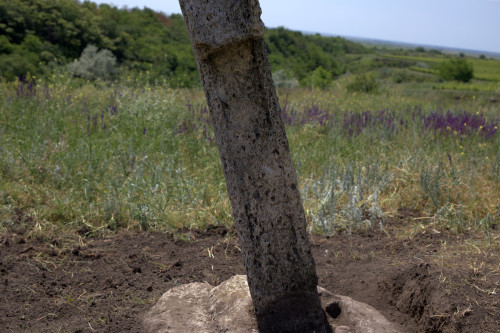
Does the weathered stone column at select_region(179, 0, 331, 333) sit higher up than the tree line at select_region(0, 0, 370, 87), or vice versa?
the tree line at select_region(0, 0, 370, 87)

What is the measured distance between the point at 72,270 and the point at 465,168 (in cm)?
378

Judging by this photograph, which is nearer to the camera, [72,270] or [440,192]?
[72,270]

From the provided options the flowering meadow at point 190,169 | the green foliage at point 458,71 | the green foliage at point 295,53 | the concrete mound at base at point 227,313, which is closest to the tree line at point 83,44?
the green foliage at point 295,53

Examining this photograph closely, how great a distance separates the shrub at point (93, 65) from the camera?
35.0 ft

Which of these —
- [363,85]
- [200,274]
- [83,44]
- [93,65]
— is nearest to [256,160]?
[200,274]

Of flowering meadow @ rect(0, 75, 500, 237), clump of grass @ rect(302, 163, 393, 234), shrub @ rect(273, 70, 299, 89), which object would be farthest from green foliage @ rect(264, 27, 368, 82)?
clump of grass @ rect(302, 163, 393, 234)

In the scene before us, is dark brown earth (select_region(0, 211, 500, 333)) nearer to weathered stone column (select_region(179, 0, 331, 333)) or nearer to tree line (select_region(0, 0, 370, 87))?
weathered stone column (select_region(179, 0, 331, 333))

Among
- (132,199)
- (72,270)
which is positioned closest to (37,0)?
(132,199)

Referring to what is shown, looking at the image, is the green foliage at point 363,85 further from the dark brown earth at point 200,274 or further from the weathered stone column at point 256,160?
the weathered stone column at point 256,160

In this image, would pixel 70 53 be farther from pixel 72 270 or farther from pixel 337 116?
pixel 72 270

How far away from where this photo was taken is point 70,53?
40.2 ft

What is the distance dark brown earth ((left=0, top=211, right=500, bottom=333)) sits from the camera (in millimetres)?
2475

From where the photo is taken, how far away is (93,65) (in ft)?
36.6

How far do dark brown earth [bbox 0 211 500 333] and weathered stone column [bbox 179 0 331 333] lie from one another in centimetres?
69
